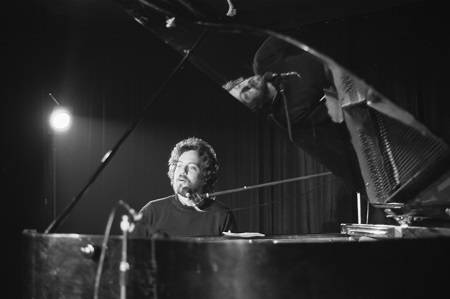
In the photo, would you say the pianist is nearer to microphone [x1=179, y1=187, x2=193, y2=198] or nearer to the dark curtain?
microphone [x1=179, y1=187, x2=193, y2=198]

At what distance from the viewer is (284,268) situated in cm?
161

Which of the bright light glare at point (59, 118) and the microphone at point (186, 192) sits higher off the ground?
the bright light glare at point (59, 118)

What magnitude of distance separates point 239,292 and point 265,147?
342 centimetres

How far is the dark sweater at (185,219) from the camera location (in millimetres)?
2900

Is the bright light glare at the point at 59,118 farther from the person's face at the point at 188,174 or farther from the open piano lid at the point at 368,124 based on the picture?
the open piano lid at the point at 368,124

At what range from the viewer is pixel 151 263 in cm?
167

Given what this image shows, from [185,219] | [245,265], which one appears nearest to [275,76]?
[185,219]

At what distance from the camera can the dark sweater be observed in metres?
2.90

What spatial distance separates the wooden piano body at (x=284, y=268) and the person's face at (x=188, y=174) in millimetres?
1385

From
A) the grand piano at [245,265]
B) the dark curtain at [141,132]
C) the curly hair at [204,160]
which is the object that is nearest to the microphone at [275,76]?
the grand piano at [245,265]

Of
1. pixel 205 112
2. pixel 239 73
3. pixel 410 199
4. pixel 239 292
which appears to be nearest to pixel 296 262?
pixel 239 292

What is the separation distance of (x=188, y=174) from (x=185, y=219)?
12.4 inches

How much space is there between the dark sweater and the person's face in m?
0.12

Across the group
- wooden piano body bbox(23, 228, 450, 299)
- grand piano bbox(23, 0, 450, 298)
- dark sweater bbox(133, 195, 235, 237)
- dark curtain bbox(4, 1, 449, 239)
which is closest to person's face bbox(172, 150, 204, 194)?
dark sweater bbox(133, 195, 235, 237)
